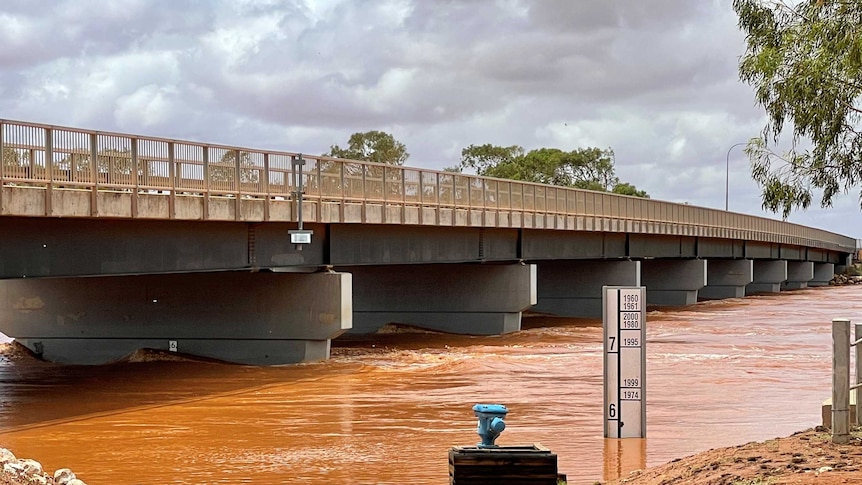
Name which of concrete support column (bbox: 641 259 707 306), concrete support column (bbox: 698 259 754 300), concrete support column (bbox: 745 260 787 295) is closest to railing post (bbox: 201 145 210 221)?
concrete support column (bbox: 641 259 707 306)

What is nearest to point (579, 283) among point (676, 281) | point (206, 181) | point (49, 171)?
point (676, 281)

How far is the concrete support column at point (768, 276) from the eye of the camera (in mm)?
103500

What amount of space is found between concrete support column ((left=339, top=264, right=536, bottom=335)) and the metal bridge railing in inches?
119

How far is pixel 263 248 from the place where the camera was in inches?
1262

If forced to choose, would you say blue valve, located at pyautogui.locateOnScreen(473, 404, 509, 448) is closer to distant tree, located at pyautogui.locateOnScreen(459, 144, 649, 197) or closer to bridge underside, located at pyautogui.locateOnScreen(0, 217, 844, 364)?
bridge underside, located at pyautogui.locateOnScreen(0, 217, 844, 364)

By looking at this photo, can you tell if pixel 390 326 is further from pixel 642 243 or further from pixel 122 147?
pixel 122 147

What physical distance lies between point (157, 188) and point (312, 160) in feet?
24.9

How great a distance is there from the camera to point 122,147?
25562mm

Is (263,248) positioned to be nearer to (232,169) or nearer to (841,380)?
(232,169)

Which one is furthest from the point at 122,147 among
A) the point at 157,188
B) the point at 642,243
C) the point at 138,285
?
the point at 642,243

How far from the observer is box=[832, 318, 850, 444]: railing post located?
35.7 feet

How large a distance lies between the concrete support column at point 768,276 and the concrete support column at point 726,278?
13.0 metres

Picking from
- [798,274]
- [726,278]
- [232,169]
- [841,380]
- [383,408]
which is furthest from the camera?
[798,274]

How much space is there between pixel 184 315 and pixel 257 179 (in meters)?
6.63
